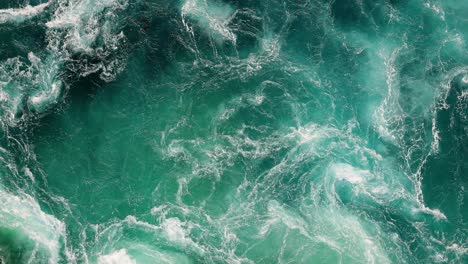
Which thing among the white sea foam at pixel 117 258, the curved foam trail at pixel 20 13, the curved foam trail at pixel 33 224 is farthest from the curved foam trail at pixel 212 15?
the curved foam trail at pixel 33 224

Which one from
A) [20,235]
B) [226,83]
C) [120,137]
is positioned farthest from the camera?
[226,83]

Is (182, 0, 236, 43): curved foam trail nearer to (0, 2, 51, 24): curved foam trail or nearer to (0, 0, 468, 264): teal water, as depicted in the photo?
(0, 0, 468, 264): teal water

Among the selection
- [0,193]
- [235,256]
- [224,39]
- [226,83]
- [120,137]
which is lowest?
[235,256]

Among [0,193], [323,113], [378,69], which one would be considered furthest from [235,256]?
[378,69]

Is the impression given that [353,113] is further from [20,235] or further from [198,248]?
Result: [20,235]

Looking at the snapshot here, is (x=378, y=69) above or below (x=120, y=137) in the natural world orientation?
above

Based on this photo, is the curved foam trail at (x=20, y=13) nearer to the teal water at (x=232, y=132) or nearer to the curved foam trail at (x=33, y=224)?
the teal water at (x=232, y=132)

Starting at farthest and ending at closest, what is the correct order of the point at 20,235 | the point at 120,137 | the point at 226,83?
the point at 226,83, the point at 120,137, the point at 20,235
